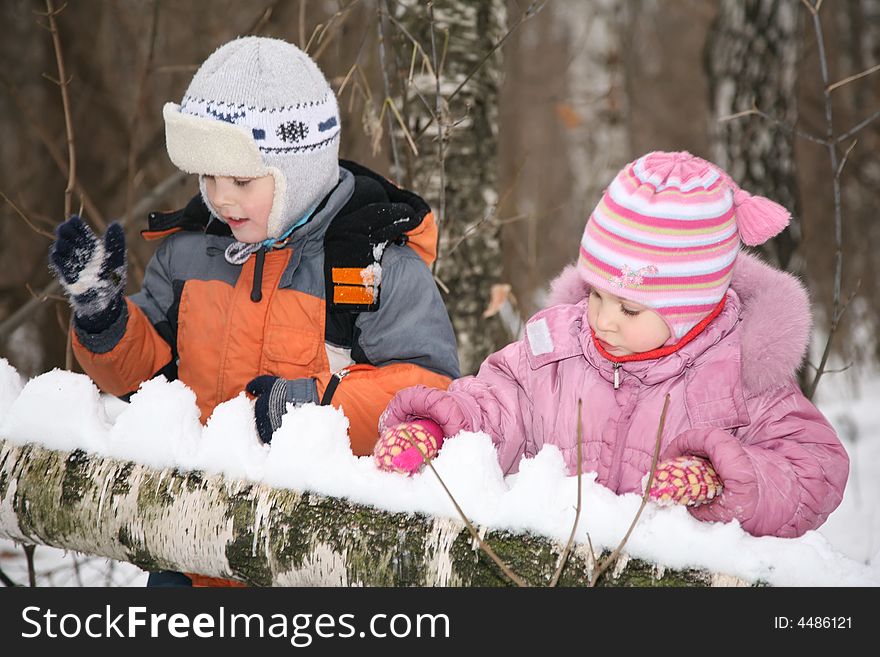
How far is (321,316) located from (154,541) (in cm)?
79

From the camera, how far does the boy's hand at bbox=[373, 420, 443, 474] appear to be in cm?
186

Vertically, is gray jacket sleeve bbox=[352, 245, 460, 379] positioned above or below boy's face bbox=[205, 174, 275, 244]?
below

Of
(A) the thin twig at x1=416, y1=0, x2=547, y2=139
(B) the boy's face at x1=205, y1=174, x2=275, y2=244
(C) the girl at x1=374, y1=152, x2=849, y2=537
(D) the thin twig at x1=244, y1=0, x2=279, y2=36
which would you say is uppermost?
(D) the thin twig at x1=244, y1=0, x2=279, y2=36

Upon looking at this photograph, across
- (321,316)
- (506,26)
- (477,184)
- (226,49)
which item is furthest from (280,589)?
(506,26)

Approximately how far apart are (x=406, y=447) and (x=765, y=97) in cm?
373

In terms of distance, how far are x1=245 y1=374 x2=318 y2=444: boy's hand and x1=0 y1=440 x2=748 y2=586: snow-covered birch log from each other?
11.7 inches

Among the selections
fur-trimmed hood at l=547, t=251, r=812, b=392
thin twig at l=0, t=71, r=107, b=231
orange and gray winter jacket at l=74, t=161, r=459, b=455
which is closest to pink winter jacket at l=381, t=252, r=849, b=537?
fur-trimmed hood at l=547, t=251, r=812, b=392

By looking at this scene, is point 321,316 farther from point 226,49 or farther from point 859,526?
point 859,526

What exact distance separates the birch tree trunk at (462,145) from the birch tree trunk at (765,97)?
1928 mm

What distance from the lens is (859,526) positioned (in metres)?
4.53

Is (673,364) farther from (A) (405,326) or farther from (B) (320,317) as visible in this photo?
(B) (320,317)


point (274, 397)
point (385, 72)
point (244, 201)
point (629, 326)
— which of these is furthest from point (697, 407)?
point (385, 72)

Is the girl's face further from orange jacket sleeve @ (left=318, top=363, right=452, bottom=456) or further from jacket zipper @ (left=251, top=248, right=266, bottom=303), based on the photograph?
jacket zipper @ (left=251, top=248, right=266, bottom=303)

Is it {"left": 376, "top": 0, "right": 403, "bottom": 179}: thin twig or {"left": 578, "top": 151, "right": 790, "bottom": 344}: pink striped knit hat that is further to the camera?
{"left": 376, "top": 0, "right": 403, "bottom": 179}: thin twig
